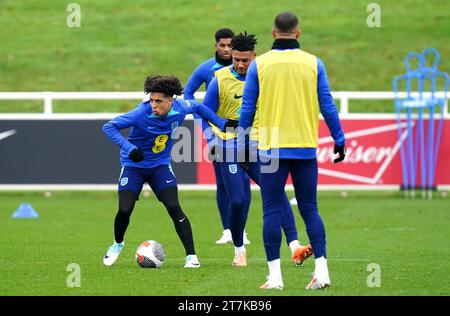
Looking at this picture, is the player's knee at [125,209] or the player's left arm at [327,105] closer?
the player's left arm at [327,105]

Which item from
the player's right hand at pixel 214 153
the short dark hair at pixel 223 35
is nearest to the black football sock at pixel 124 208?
the player's right hand at pixel 214 153

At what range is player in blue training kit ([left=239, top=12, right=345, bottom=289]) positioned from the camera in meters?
8.67

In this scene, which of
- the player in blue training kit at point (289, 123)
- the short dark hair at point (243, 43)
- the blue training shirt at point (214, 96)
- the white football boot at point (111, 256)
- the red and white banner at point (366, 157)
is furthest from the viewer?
the red and white banner at point (366, 157)

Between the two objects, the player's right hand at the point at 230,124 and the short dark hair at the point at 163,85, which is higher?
the short dark hair at the point at 163,85

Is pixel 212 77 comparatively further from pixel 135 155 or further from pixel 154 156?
pixel 135 155

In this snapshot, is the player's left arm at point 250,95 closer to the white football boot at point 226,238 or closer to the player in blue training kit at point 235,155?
the player in blue training kit at point 235,155

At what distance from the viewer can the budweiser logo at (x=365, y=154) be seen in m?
19.8

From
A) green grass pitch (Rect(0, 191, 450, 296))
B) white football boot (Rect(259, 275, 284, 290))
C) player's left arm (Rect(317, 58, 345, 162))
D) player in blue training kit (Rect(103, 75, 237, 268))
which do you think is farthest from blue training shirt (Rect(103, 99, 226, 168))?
white football boot (Rect(259, 275, 284, 290))

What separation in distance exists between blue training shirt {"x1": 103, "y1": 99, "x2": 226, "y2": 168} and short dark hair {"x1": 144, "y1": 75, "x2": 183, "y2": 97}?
10.4 inches

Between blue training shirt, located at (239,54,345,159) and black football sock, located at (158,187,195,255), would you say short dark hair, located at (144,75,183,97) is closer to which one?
black football sock, located at (158,187,195,255)

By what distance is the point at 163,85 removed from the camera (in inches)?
411

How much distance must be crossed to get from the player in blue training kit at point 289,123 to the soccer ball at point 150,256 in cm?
202

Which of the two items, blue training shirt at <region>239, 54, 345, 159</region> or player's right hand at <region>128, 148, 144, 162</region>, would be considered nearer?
blue training shirt at <region>239, 54, 345, 159</region>

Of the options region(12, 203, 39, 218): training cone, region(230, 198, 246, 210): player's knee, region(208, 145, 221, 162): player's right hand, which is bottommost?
region(12, 203, 39, 218): training cone
